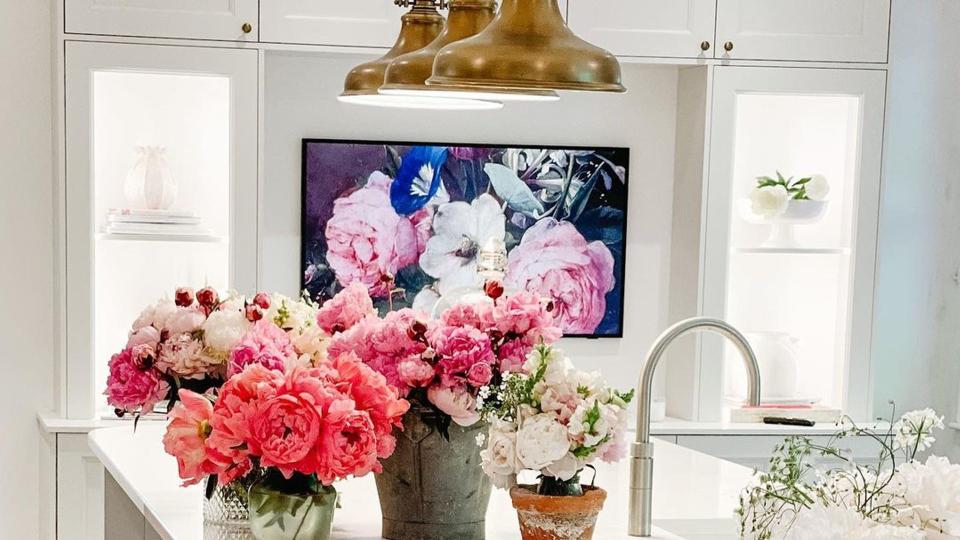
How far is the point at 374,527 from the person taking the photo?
223 cm

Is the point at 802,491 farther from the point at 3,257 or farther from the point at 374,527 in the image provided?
the point at 3,257

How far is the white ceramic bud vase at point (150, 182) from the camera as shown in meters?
3.76

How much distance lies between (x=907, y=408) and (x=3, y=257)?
298 centimetres

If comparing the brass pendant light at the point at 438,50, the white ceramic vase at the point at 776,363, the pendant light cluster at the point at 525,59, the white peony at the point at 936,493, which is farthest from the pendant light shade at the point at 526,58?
the white ceramic vase at the point at 776,363

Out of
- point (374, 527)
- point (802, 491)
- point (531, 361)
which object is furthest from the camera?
point (374, 527)

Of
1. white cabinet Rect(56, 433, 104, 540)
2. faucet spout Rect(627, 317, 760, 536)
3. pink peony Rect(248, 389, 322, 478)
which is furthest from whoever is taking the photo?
white cabinet Rect(56, 433, 104, 540)

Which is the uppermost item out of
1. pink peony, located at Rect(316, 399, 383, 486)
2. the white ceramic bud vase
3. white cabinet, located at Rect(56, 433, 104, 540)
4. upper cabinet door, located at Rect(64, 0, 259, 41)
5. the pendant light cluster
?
upper cabinet door, located at Rect(64, 0, 259, 41)

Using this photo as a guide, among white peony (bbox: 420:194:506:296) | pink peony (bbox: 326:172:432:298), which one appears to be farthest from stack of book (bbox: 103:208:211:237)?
white peony (bbox: 420:194:506:296)

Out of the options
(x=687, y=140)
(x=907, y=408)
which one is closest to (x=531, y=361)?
(x=687, y=140)

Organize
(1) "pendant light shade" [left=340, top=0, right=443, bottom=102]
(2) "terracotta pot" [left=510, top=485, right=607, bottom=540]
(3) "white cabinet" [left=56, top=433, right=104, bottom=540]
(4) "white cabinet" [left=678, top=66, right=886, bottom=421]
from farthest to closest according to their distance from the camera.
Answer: (4) "white cabinet" [left=678, top=66, right=886, bottom=421], (3) "white cabinet" [left=56, top=433, right=104, bottom=540], (1) "pendant light shade" [left=340, top=0, right=443, bottom=102], (2) "terracotta pot" [left=510, top=485, right=607, bottom=540]

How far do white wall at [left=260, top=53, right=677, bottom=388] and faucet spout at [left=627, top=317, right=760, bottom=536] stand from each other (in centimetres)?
204

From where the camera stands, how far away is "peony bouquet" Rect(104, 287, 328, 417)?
2.08 meters

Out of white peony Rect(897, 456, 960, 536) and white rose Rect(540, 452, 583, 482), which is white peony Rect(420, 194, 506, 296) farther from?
white peony Rect(897, 456, 960, 536)

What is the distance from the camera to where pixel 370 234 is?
13.3 feet
